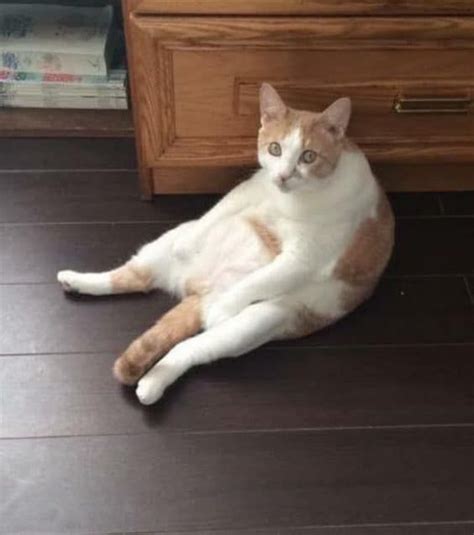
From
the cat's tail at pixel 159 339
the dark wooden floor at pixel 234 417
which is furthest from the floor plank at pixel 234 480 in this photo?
the cat's tail at pixel 159 339

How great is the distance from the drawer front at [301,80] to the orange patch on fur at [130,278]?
211 millimetres

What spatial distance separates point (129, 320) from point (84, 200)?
1.06 feet

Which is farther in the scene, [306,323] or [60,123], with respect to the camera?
[60,123]

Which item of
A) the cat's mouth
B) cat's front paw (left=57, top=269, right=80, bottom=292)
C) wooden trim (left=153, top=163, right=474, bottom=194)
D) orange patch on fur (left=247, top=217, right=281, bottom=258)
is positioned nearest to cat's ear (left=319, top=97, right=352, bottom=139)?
the cat's mouth

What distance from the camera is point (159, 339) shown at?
117cm

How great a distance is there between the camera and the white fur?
3.79 feet

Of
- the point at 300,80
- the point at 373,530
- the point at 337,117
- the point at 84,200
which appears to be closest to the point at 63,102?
the point at 84,200

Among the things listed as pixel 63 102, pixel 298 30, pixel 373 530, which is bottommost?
pixel 373 530

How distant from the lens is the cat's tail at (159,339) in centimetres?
115

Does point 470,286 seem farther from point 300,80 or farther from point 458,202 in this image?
point 300,80

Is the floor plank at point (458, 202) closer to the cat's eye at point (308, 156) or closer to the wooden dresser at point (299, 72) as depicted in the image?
the wooden dresser at point (299, 72)

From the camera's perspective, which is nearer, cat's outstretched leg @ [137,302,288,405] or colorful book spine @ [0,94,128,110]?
cat's outstretched leg @ [137,302,288,405]

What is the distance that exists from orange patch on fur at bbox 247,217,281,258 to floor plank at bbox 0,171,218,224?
0.77ft

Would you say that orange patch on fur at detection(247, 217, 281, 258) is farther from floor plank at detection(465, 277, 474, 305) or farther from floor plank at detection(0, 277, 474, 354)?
floor plank at detection(465, 277, 474, 305)
